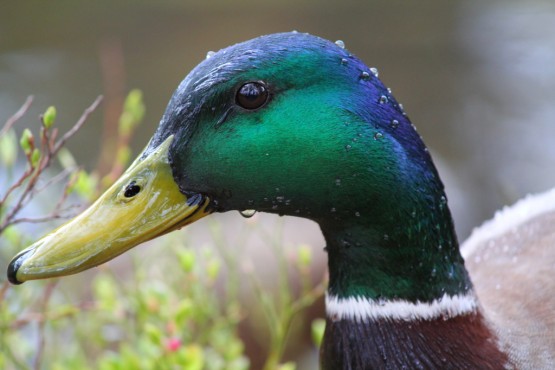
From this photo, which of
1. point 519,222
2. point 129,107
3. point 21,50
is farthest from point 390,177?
point 21,50

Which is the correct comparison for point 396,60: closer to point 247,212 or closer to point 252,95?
point 247,212

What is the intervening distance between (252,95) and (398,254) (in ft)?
1.38

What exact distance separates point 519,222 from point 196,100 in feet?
3.91

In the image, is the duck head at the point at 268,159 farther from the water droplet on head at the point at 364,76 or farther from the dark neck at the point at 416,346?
the dark neck at the point at 416,346

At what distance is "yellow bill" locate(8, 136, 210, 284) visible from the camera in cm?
154

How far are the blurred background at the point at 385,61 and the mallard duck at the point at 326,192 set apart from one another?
106 inches

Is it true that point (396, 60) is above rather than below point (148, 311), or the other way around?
above

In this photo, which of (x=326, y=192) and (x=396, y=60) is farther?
(x=396, y=60)

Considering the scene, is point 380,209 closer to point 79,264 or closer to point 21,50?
point 79,264

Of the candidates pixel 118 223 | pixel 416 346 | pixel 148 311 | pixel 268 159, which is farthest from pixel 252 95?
pixel 148 311

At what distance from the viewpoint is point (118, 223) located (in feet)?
5.19

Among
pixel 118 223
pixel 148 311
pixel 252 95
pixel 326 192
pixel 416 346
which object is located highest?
pixel 252 95

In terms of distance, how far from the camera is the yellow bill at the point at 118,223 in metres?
1.54

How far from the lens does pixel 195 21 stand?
8.27m
